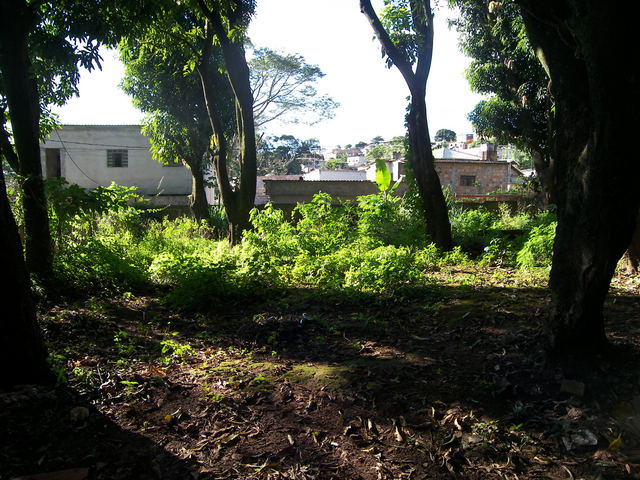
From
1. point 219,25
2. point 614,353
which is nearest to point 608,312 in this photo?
point 614,353

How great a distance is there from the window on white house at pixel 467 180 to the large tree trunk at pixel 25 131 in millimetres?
29119

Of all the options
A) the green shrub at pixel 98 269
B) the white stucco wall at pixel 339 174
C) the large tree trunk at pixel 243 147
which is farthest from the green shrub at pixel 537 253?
the white stucco wall at pixel 339 174

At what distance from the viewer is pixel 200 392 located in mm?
3260

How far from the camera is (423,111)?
9.76 metres

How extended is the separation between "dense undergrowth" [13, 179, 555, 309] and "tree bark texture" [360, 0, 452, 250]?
535 mm

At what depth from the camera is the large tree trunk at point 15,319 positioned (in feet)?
9.04

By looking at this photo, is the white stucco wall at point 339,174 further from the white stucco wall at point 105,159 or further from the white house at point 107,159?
the white house at point 107,159

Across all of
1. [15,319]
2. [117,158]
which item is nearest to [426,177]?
[15,319]

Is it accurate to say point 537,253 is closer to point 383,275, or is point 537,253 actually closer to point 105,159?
point 383,275

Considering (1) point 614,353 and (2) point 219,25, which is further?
(2) point 219,25

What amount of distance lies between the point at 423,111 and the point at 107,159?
21.8 metres

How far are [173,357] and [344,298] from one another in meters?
2.18

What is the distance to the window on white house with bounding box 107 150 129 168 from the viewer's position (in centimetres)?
2669

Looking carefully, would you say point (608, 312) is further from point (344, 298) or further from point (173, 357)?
point (173, 357)
